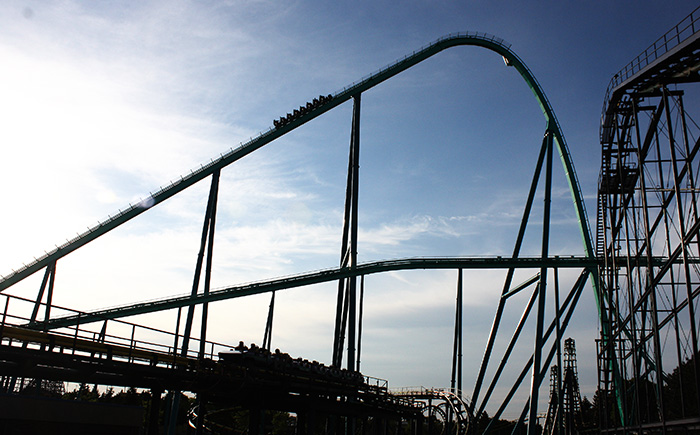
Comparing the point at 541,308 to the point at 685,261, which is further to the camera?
the point at 541,308

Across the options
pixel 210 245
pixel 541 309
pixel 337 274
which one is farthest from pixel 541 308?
pixel 210 245

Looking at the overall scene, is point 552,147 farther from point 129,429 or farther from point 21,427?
point 21,427

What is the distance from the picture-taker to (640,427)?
20.0m

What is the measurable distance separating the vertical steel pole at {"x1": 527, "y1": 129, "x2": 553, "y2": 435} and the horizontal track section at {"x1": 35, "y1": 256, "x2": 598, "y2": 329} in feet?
3.26

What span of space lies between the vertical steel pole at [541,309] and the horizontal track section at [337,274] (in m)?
0.99

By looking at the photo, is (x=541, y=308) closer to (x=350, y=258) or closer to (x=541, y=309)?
(x=541, y=309)

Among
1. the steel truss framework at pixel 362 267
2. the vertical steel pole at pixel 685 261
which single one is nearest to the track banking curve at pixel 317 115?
the steel truss framework at pixel 362 267

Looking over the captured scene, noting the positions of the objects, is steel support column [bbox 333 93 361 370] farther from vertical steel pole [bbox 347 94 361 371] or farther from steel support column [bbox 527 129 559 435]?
steel support column [bbox 527 129 559 435]

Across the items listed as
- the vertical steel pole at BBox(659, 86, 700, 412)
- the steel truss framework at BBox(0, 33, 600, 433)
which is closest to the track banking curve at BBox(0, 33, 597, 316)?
the steel truss framework at BBox(0, 33, 600, 433)

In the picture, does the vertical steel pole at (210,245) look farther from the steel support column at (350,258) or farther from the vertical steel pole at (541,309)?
the vertical steel pole at (541,309)

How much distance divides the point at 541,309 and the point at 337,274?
1080 centimetres

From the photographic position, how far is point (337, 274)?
31531 mm

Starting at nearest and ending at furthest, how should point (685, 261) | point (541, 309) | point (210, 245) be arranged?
point (685, 261) < point (541, 309) < point (210, 245)

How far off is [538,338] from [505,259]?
463 cm
